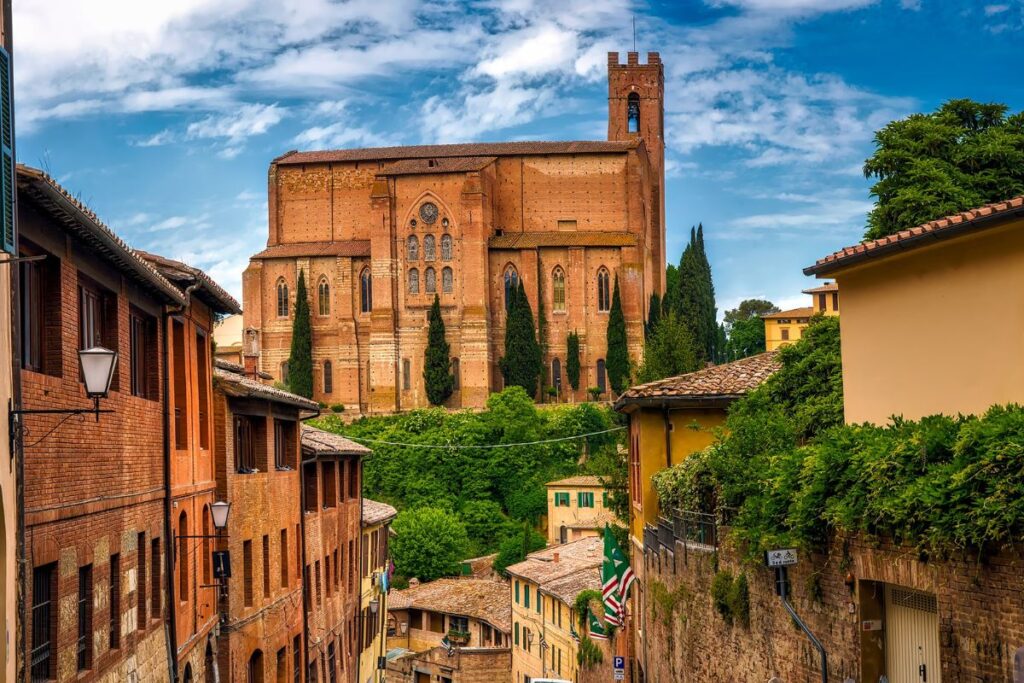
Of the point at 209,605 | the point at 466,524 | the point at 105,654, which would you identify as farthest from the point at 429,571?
the point at 105,654

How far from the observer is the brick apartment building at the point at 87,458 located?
41.7 feet

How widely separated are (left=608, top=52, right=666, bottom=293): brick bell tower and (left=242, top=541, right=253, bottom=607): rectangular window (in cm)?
8908

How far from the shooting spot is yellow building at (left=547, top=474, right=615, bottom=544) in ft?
253

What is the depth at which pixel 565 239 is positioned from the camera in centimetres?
10138

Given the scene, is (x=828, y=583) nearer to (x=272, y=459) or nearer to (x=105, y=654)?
(x=105, y=654)

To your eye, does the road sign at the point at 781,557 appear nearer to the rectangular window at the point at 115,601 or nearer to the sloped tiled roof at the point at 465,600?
the rectangular window at the point at 115,601

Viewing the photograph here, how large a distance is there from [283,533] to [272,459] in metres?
1.89

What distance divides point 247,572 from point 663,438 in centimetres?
819

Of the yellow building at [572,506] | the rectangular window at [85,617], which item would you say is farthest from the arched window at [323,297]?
the rectangular window at [85,617]

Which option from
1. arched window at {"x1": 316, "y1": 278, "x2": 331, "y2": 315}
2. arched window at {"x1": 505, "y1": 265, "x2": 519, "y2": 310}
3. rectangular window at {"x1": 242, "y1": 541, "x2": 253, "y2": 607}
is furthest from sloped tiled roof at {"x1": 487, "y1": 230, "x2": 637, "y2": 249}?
rectangular window at {"x1": 242, "y1": 541, "x2": 253, "y2": 607}

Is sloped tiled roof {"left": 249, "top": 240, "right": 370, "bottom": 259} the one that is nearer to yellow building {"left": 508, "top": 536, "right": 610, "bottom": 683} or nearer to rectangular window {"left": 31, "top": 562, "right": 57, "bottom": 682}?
A: yellow building {"left": 508, "top": 536, "right": 610, "bottom": 683}

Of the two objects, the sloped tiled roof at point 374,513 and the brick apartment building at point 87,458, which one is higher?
the brick apartment building at point 87,458

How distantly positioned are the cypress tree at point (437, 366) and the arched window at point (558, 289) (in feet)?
26.0

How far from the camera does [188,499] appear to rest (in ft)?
65.7
